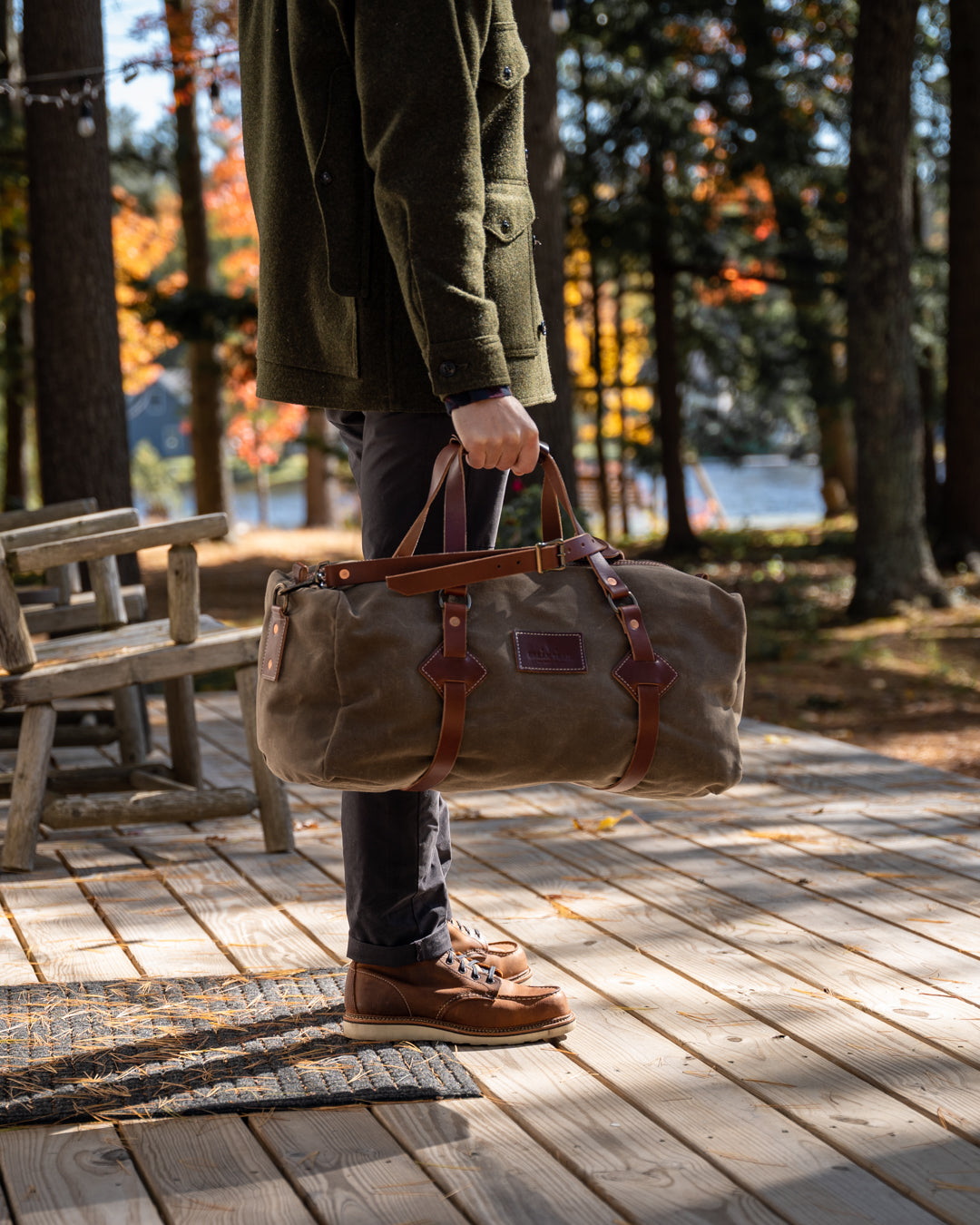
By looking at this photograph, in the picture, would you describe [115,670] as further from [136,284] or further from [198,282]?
[198,282]

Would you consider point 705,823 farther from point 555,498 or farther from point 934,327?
point 934,327

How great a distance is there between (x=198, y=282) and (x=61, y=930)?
13290mm

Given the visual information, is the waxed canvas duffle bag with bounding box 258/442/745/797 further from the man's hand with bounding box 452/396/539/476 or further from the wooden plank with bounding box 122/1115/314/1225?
the wooden plank with bounding box 122/1115/314/1225

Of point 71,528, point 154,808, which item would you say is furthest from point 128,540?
point 154,808

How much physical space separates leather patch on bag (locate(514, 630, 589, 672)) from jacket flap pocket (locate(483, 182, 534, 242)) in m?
0.66

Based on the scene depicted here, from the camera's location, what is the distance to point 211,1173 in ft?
6.40

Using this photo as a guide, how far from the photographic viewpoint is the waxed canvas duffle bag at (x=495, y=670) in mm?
2029

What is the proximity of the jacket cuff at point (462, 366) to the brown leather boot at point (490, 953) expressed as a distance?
1.06 meters

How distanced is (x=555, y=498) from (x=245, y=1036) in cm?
116

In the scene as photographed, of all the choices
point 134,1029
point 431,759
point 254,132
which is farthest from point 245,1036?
point 254,132

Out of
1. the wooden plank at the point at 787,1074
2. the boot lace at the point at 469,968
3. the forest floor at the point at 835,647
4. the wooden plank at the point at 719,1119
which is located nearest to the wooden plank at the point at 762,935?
the wooden plank at the point at 787,1074

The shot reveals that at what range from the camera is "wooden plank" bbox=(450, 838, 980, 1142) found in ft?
7.21

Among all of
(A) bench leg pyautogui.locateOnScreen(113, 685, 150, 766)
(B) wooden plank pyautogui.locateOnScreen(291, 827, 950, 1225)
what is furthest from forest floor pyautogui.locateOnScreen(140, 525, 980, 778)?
(B) wooden plank pyautogui.locateOnScreen(291, 827, 950, 1225)

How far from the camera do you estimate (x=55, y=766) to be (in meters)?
4.84
